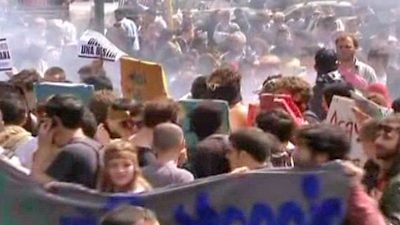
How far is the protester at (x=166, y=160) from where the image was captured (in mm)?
6562

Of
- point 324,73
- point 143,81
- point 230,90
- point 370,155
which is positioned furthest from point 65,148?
point 324,73

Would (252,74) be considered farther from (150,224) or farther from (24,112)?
(150,224)

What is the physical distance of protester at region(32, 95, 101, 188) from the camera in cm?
657

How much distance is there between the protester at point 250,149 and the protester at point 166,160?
1.33 ft

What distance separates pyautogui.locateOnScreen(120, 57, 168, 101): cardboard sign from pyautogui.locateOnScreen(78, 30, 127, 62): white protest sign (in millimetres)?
1589

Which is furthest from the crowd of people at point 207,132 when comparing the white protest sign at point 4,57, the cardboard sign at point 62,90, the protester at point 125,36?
the protester at point 125,36

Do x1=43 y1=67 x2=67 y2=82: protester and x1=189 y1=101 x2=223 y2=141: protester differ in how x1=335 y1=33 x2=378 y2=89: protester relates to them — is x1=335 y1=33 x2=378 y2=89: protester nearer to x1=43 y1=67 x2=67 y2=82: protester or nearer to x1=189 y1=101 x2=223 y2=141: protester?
x1=43 y1=67 x2=67 y2=82: protester

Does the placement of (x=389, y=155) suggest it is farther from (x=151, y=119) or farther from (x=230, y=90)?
(x=230, y=90)

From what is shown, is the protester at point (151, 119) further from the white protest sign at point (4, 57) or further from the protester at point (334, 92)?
the white protest sign at point (4, 57)

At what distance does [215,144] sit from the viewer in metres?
7.12

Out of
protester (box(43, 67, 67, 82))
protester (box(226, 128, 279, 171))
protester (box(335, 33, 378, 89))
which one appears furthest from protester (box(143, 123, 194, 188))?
protester (box(335, 33, 378, 89))

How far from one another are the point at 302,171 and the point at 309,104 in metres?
3.77

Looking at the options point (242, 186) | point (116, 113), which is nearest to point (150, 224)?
point (242, 186)

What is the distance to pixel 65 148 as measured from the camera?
671cm
